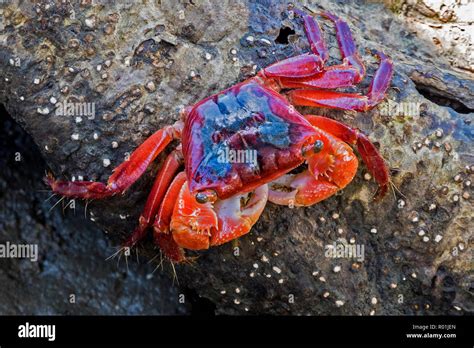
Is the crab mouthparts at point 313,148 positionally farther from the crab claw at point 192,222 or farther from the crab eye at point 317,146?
the crab claw at point 192,222

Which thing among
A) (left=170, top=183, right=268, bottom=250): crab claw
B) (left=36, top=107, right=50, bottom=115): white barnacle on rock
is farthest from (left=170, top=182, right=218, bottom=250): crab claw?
(left=36, top=107, right=50, bottom=115): white barnacle on rock

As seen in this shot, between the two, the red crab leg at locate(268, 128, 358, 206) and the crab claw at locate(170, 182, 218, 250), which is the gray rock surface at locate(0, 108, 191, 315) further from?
the red crab leg at locate(268, 128, 358, 206)

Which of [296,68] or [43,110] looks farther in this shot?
[43,110]

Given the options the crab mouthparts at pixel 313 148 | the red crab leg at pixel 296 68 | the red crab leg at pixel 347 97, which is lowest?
the crab mouthparts at pixel 313 148

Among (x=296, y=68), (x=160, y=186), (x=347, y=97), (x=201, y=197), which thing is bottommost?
(x=160, y=186)

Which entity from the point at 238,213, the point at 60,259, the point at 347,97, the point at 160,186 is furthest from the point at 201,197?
the point at 60,259

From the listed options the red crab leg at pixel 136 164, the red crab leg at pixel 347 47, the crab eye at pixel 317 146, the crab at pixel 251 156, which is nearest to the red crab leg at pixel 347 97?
the crab at pixel 251 156

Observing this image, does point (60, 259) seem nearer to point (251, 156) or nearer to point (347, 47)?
point (251, 156)
